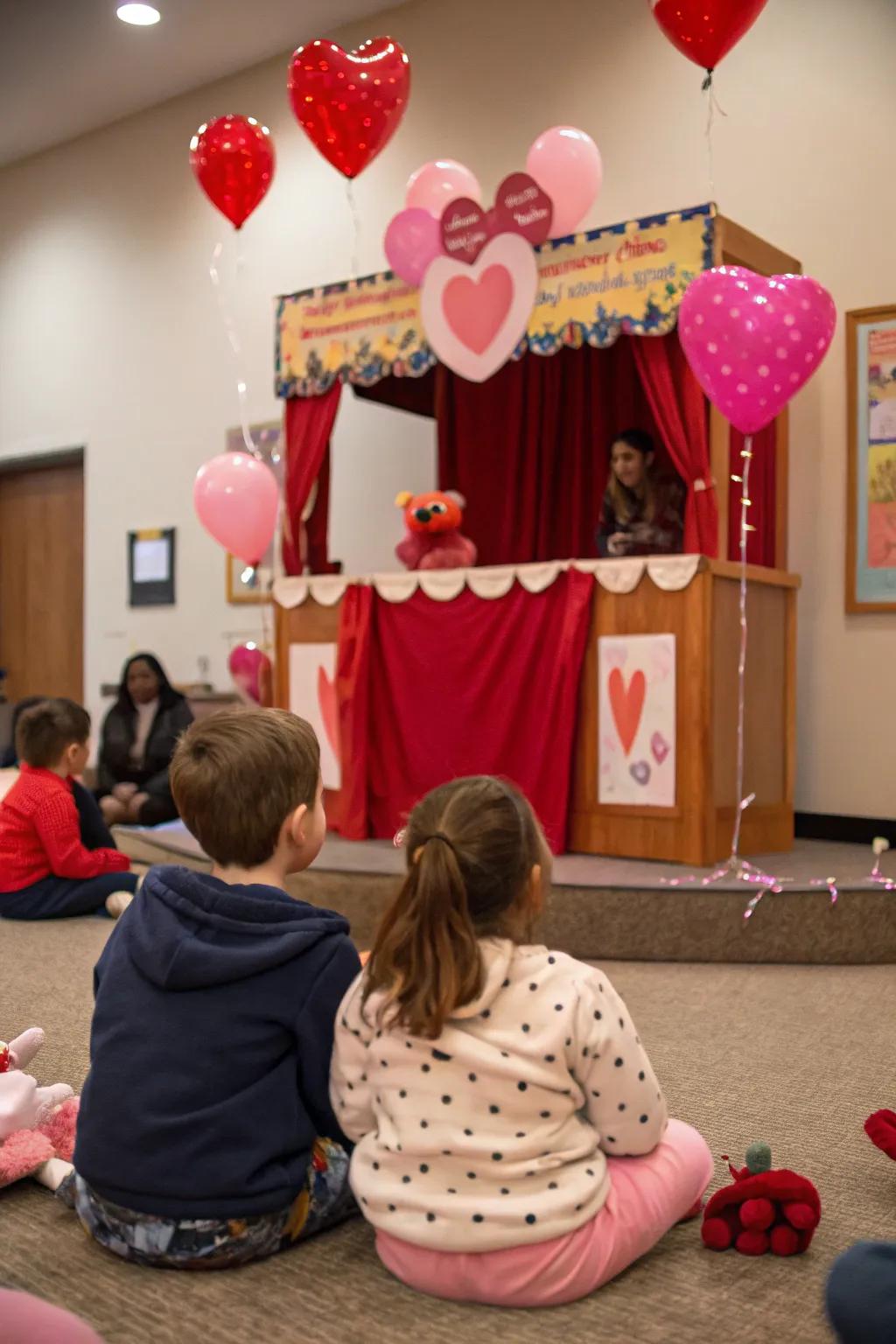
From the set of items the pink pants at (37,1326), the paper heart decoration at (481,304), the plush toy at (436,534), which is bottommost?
the pink pants at (37,1326)

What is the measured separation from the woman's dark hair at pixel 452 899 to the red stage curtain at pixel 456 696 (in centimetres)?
250

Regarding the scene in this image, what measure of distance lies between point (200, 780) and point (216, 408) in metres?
5.51

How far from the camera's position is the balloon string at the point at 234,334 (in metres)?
6.73

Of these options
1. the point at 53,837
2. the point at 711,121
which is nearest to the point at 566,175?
the point at 711,121

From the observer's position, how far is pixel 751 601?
417cm

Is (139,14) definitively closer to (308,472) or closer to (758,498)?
(308,472)

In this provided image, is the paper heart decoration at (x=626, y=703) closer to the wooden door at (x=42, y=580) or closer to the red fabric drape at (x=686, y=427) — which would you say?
the red fabric drape at (x=686, y=427)

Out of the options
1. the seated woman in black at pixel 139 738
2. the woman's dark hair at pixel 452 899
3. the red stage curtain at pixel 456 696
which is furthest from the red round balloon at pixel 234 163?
the woman's dark hair at pixel 452 899

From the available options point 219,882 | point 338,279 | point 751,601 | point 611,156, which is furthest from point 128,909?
point 338,279

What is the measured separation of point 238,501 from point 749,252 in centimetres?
203

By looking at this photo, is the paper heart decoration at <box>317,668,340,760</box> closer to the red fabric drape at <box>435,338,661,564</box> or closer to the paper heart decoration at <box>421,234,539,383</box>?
the red fabric drape at <box>435,338,661,564</box>

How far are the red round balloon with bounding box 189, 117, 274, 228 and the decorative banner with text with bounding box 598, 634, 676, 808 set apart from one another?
220 cm

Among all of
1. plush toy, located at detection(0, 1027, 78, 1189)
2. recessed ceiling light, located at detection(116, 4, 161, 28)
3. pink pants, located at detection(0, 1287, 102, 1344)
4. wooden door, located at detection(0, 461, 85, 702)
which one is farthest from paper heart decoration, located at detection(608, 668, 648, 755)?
wooden door, located at detection(0, 461, 85, 702)

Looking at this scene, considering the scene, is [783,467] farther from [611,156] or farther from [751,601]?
[611,156]
